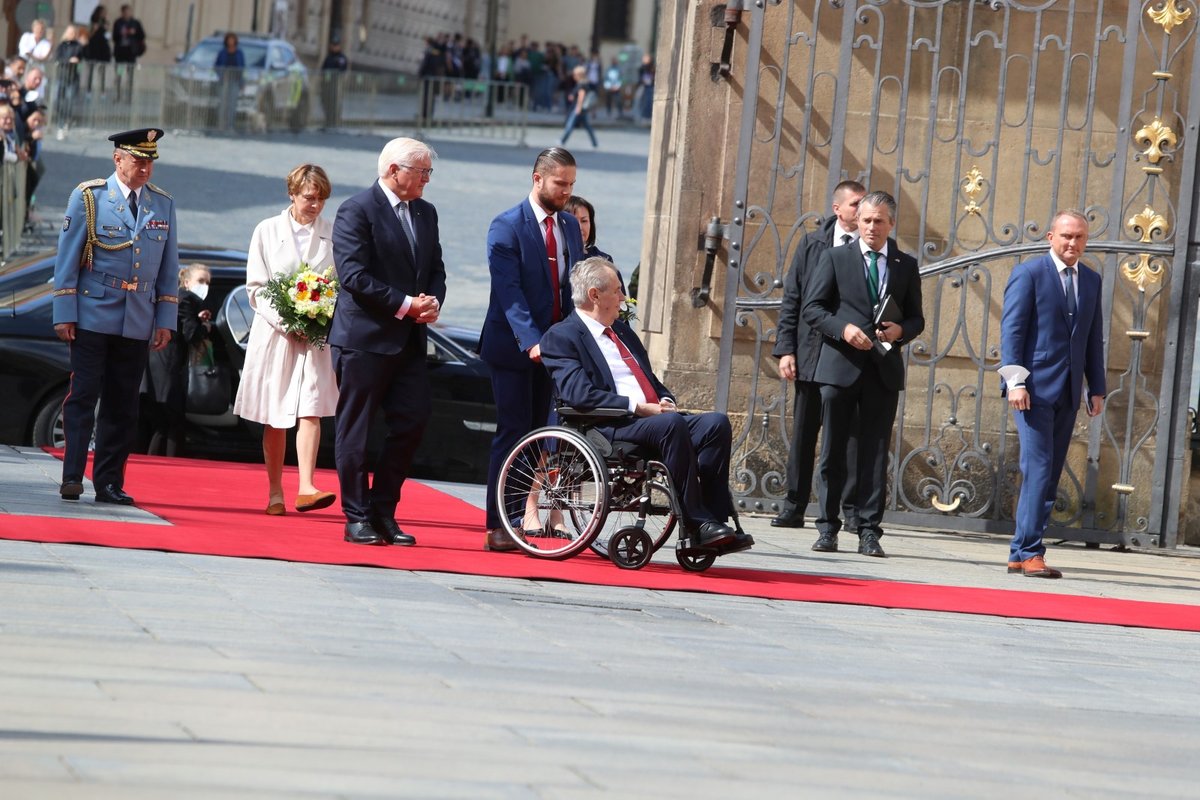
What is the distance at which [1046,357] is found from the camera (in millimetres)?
9477

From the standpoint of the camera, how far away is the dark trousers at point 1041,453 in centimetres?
945

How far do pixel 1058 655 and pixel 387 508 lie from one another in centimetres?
305

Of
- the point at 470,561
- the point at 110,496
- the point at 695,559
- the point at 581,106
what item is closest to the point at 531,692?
the point at 470,561

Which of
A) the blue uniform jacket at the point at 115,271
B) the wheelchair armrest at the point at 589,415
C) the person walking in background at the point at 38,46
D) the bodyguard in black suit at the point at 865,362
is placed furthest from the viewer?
the person walking in background at the point at 38,46

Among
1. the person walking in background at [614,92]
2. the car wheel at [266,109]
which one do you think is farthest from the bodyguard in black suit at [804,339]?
the person walking in background at [614,92]

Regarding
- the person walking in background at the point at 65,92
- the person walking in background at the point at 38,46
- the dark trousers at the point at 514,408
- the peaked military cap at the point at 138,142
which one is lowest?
the dark trousers at the point at 514,408

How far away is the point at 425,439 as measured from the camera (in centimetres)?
1198

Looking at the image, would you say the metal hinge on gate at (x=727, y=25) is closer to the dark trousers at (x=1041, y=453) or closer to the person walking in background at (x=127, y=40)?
the dark trousers at (x=1041, y=453)

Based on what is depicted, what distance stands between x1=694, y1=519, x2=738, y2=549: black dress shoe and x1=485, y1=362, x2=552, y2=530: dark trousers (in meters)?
0.87

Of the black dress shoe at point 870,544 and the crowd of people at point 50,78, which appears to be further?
the crowd of people at point 50,78

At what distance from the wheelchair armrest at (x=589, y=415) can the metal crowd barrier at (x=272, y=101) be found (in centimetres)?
2119

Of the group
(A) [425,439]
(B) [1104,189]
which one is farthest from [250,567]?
(B) [1104,189]

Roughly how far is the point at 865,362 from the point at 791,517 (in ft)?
4.40

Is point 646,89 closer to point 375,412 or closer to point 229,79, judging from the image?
point 229,79
